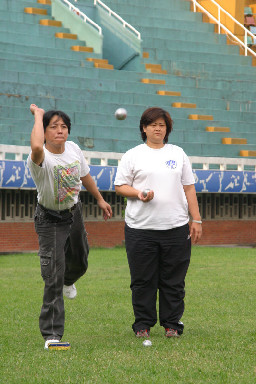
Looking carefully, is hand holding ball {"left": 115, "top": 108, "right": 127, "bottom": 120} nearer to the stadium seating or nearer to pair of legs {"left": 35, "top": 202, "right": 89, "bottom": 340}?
the stadium seating

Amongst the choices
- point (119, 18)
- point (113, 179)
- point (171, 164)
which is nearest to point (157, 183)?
point (171, 164)

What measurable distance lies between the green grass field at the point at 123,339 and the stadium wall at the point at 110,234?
6878 millimetres

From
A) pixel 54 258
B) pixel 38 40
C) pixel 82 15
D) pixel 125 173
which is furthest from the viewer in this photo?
pixel 82 15

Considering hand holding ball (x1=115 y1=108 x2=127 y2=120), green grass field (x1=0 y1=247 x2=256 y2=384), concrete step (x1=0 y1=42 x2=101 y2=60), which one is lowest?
green grass field (x1=0 y1=247 x2=256 y2=384)

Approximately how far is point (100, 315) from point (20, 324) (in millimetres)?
995

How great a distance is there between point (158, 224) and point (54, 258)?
94 cm

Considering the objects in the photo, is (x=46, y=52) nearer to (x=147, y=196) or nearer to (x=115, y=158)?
(x=115, y=158)

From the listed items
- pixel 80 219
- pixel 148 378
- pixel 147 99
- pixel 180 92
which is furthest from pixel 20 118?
pixel 148 378

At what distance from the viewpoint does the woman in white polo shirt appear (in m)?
7.67

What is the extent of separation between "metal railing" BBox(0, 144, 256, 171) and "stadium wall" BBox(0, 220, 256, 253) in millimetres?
1522

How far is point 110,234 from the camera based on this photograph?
22859 millimetres

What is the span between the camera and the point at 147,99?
2709cm

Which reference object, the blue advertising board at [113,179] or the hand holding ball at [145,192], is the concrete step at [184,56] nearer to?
the blue advertising board at [113,179]

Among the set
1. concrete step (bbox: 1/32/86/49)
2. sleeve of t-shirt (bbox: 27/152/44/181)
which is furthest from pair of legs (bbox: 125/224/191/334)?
concrete step (bbox: 1/32/86/49)
